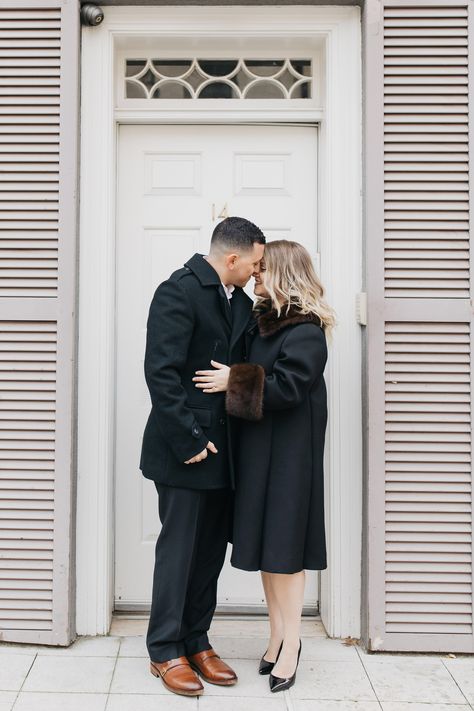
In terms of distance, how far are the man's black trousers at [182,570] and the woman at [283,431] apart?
0.17m

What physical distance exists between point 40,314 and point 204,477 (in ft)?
3.75

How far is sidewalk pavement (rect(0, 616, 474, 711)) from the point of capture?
2861 millimetres

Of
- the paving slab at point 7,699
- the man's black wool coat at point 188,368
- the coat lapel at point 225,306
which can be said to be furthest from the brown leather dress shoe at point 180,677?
the coat lapel at point 225,306

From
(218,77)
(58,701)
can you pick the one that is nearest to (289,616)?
(58,701)

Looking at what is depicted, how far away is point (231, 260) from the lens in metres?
2.97

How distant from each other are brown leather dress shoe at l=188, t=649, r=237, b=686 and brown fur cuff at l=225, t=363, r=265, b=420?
1.09 meters

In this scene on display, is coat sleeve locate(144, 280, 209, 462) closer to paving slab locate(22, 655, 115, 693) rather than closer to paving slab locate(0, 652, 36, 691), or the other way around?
paving slab locate(22, 655, 115, 693)

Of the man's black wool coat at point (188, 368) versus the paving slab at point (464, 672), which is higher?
the man's black wool coat at point (188, 368)

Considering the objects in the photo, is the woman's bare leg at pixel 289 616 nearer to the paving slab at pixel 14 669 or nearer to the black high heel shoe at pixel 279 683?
the black high heel shoe at pixel 279 683

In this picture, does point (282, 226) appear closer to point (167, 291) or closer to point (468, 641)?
point (167, 291)

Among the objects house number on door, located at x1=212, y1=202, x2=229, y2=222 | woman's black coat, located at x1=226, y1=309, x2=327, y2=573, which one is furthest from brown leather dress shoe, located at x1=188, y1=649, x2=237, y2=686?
house number on door, located at x1=212, y1=202, x2=229, y2=222

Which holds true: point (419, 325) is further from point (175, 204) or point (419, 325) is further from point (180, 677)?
point (180, 677)

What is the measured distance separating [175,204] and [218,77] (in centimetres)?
69

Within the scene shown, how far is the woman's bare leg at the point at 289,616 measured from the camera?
295 cm
